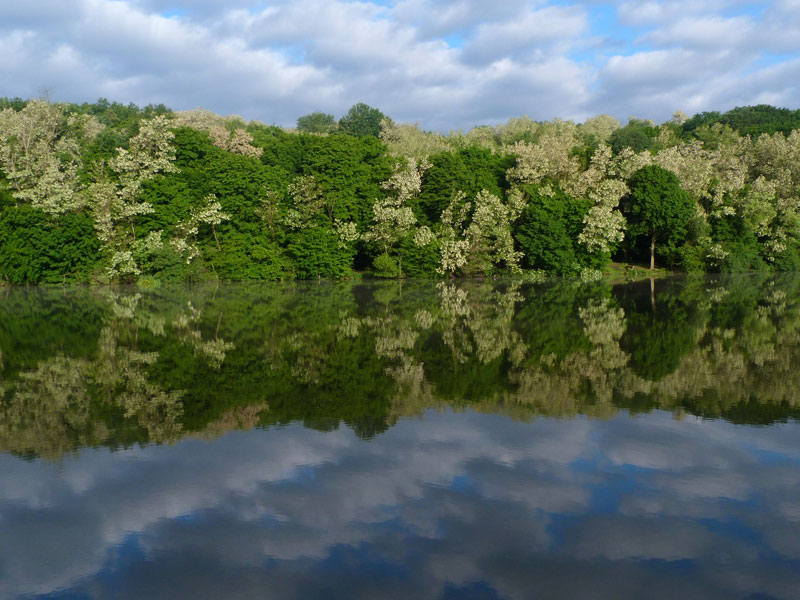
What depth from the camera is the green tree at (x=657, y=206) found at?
222ft

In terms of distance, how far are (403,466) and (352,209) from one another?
5804 centimetres

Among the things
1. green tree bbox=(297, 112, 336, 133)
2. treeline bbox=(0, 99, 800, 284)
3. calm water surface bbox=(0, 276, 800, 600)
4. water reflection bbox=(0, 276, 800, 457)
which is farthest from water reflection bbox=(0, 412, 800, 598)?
green tree bbox=(297, 112, 336, 133)

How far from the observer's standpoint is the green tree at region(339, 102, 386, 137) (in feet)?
394

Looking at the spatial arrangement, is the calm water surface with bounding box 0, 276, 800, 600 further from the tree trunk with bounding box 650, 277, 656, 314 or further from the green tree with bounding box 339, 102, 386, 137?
the green tree with bounding box 339, 102, 386, 137

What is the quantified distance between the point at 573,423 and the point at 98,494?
9281 millimetres

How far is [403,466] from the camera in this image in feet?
37.7

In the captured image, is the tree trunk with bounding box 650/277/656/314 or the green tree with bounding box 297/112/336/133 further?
the green tree with bounding box 297/112/336/133

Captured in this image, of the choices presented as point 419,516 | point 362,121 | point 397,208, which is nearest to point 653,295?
point 397,208

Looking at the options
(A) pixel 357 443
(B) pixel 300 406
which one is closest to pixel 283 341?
(B) pixel 300 406

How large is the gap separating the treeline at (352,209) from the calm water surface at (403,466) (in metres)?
38.4

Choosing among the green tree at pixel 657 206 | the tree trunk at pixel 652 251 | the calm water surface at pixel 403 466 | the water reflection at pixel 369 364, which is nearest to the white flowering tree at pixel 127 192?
the water reflection at pixel 369 364

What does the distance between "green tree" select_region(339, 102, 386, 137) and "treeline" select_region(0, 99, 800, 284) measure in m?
46.5

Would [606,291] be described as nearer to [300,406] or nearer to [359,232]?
[359,232]

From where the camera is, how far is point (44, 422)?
48.0ft
